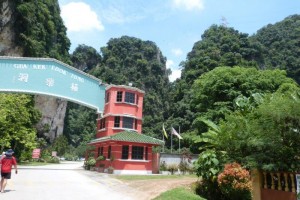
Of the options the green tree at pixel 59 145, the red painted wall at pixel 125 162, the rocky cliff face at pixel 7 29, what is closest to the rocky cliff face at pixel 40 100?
the rocky cliff face at pixel 7 29

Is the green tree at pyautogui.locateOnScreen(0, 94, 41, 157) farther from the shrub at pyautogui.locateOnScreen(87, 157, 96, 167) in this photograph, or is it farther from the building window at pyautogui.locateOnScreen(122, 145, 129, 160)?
the building window at pyautogui.locateOnScreen(122, 145, 129, 160)

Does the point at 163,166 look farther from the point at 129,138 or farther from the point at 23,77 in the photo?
the point at 23,77

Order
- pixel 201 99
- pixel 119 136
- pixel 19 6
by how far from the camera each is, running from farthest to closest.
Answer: pixel 19 6 < pixel 201 99 < pixel 119 136

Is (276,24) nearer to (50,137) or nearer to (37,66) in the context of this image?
(50,137)

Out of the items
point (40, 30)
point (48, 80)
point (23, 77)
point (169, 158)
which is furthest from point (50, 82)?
point (40, 30)

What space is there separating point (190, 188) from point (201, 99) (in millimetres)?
20373

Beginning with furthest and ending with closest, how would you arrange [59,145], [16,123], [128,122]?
[59,145], [16,123], [128,122]

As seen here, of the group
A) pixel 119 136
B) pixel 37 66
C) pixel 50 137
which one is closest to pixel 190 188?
pixel 119 136

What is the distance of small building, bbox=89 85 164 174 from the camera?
28.2 m

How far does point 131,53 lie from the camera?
87.9 m

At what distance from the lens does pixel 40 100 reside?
200 feet

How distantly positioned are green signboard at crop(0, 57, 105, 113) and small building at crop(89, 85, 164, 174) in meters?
2.65

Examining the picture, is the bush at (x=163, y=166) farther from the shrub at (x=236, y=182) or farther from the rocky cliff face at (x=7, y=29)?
the rocky cliff face at (x=7, y=29)

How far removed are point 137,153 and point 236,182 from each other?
58.1 ft
